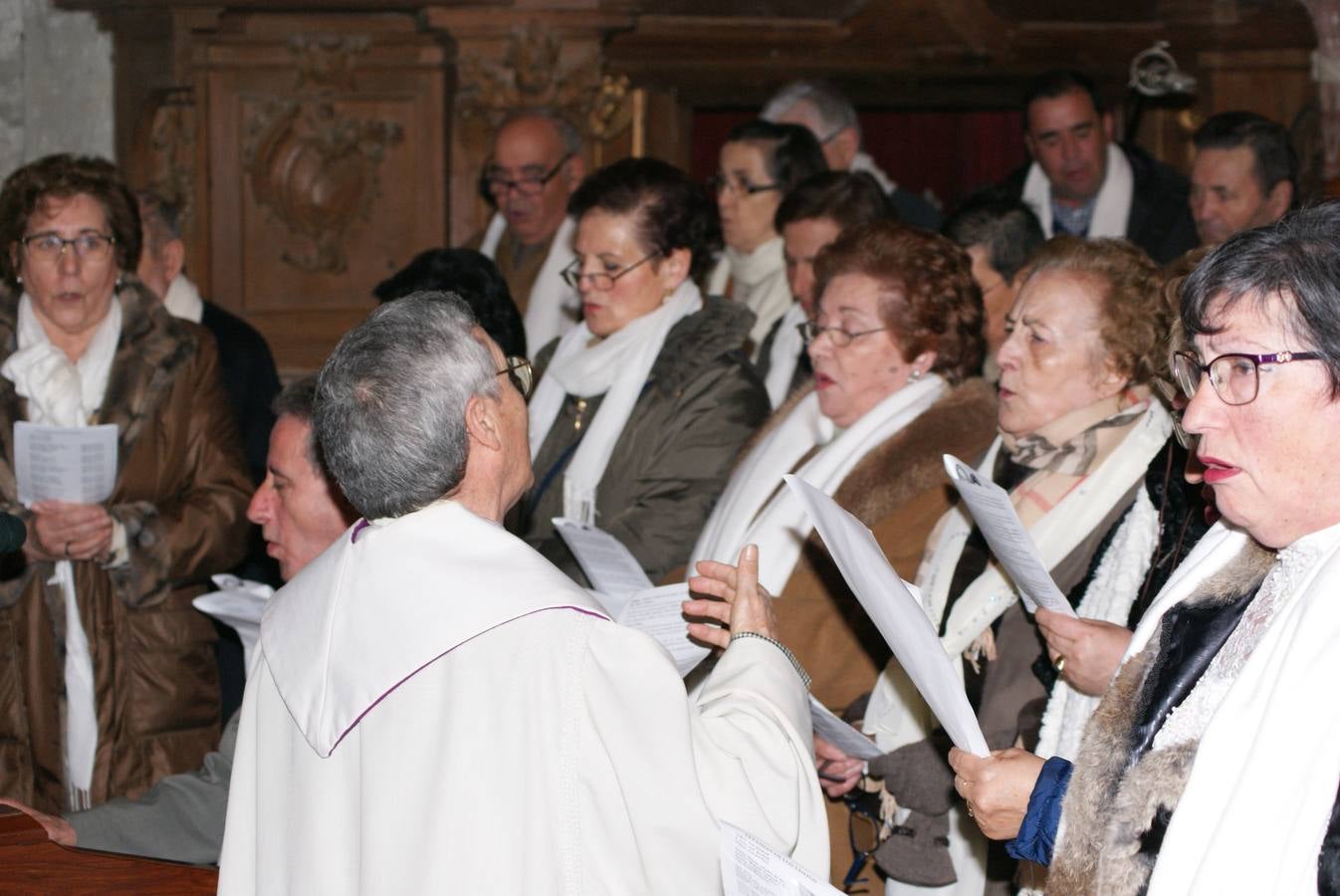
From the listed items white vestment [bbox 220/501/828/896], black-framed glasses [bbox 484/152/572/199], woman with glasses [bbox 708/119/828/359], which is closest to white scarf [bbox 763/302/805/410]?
woman with glasses [bbox 708/119/828/359]

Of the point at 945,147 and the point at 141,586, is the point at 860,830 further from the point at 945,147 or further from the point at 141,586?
the point at 945,147

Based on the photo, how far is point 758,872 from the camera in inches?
69.3

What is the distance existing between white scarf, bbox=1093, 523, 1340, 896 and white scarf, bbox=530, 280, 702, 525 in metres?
2.13

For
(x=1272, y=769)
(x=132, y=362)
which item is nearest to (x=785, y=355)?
(x=132, y=362)

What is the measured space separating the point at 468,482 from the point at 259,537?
2.24 m

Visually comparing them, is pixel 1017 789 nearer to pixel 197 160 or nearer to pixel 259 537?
pixel 259 537

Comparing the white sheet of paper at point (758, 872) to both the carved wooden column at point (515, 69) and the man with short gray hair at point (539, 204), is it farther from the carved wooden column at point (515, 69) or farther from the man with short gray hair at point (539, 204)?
the carved wooden column at point (515, 69)

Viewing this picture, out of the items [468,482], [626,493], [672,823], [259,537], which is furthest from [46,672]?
[672,823]

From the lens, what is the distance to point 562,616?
5.98 ft

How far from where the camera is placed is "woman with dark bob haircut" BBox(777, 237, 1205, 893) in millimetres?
2635

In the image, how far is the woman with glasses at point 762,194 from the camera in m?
4.89

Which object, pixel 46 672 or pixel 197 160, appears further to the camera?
pixel 197 160

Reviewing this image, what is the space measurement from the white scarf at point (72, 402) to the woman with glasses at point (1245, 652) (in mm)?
2393

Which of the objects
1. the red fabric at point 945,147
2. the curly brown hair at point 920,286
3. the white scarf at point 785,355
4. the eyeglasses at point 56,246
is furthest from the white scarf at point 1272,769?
the red fabric at point 945,147
